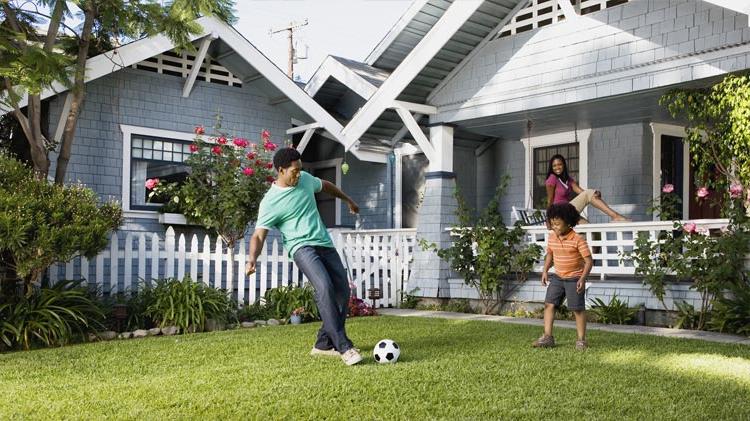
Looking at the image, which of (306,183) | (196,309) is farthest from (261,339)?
(306,183)

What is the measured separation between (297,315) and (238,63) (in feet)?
16.6

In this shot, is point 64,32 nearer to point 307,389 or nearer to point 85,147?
point 85,147

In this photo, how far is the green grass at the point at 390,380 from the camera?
4496mm

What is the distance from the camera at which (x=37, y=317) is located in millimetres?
7723

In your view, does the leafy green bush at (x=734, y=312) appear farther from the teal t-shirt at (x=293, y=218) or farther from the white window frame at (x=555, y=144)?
the teal t-shirt at (x=293, y=218)

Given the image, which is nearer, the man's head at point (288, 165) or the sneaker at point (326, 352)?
the man's head at point (288, 165)

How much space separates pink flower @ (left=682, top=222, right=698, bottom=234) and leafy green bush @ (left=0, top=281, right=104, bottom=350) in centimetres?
638

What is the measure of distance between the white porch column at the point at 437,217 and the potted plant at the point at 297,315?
2384 millimetres

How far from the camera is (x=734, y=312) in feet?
26.9

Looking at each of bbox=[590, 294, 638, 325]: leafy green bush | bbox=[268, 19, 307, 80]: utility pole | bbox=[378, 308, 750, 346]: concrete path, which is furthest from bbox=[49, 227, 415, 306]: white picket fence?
bbox=[268, 19, 307, 80]: utility pole

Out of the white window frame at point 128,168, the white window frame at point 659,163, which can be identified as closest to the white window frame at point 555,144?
the white window frame at point 659,163

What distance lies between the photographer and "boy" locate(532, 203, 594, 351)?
6852mm

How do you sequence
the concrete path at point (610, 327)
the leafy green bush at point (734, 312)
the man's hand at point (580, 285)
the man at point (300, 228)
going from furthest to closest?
the leafy green bush at point (734, 312)
the concrete path at point (610, 327)
the man's hand at point (580, 285)
the man at point (300, 228)

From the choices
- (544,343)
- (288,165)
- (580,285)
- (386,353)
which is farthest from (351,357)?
(580,285)
